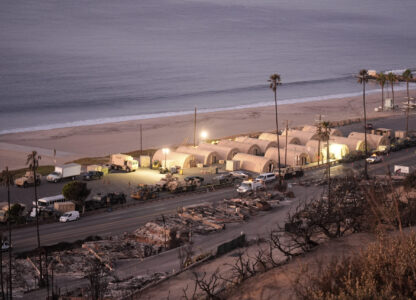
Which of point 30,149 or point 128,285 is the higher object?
point 30,149

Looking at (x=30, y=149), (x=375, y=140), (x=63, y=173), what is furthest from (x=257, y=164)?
(x=30, y=149)

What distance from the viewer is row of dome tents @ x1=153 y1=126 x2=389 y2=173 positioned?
3703 cm

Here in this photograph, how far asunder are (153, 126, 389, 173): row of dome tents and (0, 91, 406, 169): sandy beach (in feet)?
27.2

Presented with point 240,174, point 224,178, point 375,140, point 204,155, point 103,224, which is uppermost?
point 375,140

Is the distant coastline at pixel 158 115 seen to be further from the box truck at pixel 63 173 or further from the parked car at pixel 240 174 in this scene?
the parked car at pixel 240 174

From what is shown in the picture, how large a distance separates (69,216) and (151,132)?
28.8 m

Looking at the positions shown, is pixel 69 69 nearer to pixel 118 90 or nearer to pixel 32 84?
pixel 32 84

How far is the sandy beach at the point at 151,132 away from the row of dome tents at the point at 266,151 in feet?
27.2

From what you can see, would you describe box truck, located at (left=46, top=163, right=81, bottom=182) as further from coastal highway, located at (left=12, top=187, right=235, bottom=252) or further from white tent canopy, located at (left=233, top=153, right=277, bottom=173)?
white tent canopy, located at (left=233, top=153, right=277, bottom=173)

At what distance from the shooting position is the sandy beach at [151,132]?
150 feet

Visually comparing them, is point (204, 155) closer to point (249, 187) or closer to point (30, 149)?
point (249, 187)

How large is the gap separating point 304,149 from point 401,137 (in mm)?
11785

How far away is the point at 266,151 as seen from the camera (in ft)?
130

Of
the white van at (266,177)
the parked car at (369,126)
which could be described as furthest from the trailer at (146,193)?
the parked car at (369,126)
